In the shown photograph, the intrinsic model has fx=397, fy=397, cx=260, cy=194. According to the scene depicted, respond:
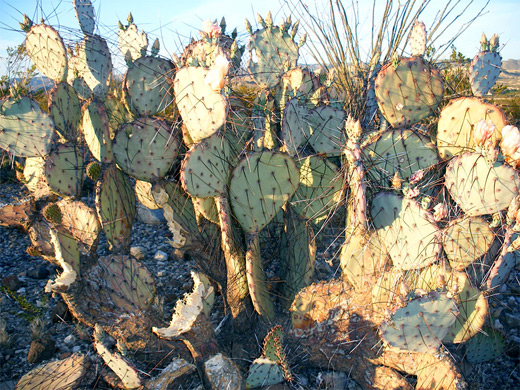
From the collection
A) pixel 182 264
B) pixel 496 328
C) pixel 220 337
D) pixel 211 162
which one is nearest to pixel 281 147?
pixel 211 162

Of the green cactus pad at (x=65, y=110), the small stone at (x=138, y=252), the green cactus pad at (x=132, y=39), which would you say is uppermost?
the green cactus pad at (x=132, y=39)

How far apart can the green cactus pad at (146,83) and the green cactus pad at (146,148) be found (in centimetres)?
24

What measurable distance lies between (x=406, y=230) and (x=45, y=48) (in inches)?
101

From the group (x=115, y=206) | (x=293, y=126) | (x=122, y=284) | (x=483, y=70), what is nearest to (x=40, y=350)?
(x=122, y=284)

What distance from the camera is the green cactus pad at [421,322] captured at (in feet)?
5.23

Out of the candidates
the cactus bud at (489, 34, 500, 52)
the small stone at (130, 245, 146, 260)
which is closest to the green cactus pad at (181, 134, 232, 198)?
the small stone at (130, 245, 146, 260)

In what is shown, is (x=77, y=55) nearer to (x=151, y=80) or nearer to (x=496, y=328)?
(x=151, y=80)

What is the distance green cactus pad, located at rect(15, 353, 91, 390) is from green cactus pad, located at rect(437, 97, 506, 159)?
2.12 metres

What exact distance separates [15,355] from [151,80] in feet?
5.68

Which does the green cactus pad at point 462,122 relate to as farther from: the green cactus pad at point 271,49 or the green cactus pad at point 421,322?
the green cactus pad at point 271,49

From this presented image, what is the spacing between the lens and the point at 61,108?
2.72 meters

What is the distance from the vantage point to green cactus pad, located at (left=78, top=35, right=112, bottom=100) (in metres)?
2.79

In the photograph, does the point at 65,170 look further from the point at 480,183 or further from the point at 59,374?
the point at 480,183

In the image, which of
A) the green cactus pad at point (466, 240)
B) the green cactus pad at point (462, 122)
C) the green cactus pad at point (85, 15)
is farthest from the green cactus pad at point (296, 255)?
the green cactus pad at point (85, 15)
